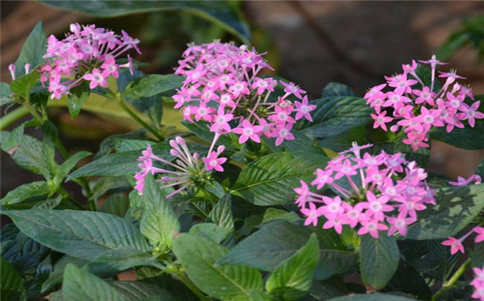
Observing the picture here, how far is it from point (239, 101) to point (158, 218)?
0.60 feet

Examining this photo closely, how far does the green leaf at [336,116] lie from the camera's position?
855 millimetres

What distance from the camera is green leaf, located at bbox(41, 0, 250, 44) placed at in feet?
4.75

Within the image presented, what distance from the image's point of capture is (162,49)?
2947 mm

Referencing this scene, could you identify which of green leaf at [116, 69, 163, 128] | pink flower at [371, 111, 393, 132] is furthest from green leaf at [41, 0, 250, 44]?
pink flower at [371, 111, 393, 132]

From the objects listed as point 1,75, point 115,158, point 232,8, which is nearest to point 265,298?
point 115,158

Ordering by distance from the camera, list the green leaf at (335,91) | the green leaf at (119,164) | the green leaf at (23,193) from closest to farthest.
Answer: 1. the green leaf at (119,164)
2. the green leaf at (23,193)
3. the green leaf at (335,91)

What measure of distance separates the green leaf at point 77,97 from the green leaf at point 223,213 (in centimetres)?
30

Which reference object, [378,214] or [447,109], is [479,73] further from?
[378,214]

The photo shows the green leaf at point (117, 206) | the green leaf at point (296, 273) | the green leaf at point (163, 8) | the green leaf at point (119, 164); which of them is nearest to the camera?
the green leaf at point (296, 273)

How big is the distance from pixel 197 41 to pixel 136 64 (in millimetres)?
1848

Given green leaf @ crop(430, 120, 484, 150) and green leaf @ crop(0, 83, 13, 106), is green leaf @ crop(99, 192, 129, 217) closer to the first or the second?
green leaf @ crop(0, 83, 13, 106)

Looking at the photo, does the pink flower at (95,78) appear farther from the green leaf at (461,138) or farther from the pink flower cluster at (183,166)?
the green leaf at (461,138)

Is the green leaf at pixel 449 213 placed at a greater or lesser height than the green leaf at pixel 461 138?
lesser

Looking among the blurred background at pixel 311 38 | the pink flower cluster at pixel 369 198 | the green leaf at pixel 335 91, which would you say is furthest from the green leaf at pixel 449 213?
the blurred background at pixel 311 38
